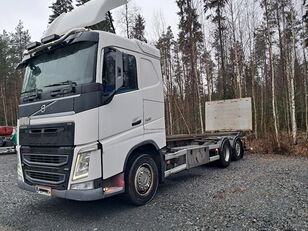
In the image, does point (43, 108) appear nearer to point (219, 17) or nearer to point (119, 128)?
point (119, 128)

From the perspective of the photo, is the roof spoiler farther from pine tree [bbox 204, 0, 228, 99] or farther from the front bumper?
pine tree [bbox 204, 0, 228, 99]

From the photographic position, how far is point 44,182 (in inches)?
173

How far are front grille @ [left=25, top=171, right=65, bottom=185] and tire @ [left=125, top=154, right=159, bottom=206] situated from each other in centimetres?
109

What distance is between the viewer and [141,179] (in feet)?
16.3

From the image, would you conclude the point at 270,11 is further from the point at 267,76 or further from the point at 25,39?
the point at 25,39

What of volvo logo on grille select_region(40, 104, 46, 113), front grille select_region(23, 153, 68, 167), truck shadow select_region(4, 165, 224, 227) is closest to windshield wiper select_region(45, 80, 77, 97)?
volvo logo on grille select_region(40, 104, 46, 113)

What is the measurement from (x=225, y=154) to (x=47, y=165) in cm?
583

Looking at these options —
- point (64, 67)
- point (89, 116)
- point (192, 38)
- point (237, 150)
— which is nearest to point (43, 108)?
point (64, 67)

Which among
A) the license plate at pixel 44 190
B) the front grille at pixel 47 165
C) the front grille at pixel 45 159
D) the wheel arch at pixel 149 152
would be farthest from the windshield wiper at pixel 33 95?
the wheel arch at pixel 149 152

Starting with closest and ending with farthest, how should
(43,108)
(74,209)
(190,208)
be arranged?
1. (43,108)
2. (190,208)
3. (74,209)

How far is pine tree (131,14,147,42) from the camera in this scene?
68.4 ft

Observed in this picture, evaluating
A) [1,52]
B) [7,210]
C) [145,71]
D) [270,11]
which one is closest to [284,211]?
[145,71]

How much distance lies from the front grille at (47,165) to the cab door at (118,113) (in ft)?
1.86

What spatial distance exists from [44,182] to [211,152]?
5064 mm
